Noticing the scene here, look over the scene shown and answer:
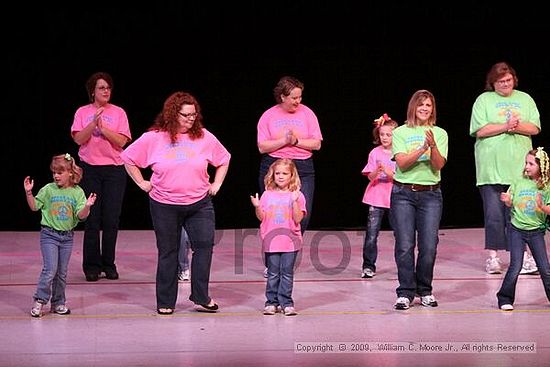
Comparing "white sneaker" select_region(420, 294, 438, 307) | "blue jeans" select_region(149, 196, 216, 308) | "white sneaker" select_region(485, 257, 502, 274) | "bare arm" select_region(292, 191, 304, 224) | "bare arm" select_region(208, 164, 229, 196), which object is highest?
"bare arm" select_region(208, 164, 229, 196)

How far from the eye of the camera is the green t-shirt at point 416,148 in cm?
811

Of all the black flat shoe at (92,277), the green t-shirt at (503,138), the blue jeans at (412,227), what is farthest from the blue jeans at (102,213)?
the green t-shirt at (503,138)

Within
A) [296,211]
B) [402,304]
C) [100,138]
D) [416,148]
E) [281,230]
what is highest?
[416,148]

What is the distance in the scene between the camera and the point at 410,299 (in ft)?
27.2

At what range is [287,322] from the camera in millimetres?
7895

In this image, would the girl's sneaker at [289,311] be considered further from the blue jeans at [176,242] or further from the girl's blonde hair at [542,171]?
the girl's blonde hair at [542,171]

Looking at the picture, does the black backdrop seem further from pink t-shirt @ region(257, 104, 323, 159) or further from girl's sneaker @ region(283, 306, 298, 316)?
girl's sneaker @ region(283, 306, 298, 316)

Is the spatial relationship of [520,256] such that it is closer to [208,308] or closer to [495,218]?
[495,218]

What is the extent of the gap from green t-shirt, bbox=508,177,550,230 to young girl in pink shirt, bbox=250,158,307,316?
4.74 ft

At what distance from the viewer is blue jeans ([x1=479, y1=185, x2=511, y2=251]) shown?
31.3ft

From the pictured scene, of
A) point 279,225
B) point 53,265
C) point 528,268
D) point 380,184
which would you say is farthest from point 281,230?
point 528,268

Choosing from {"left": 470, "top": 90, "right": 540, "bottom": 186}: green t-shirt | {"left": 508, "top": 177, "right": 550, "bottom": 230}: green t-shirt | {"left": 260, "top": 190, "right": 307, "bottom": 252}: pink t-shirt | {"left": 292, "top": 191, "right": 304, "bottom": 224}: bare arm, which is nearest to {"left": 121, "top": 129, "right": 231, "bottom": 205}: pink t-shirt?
{"left": 260, "top": 190, "right": 307, "bottom": 252}: pink t-shirt

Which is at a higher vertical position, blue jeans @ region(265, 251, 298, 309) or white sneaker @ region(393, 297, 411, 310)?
blue jeans @ region(265, 251, 298, 309)

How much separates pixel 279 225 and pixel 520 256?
5.37ft
